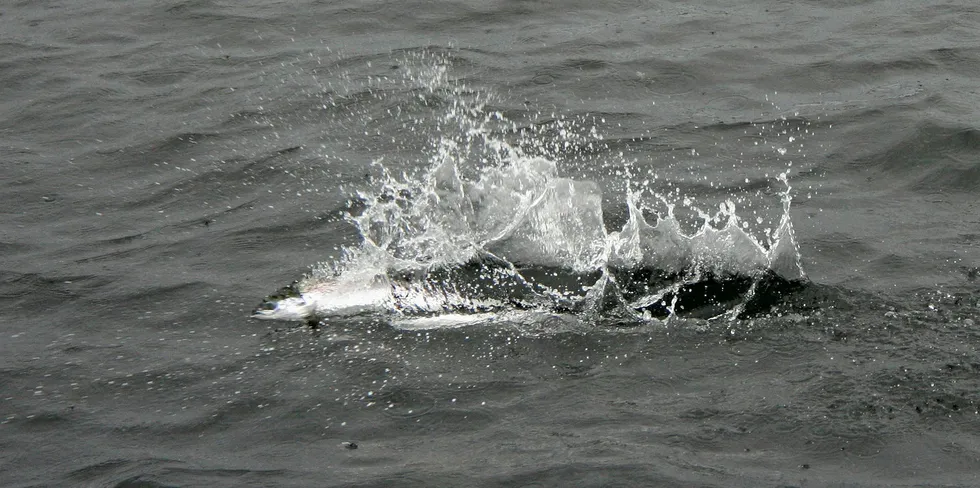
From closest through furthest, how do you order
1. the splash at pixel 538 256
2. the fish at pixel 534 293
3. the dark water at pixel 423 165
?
the dark water at pixel 423 165, the fish at pixel 534 293, the splash at pixel 538 256

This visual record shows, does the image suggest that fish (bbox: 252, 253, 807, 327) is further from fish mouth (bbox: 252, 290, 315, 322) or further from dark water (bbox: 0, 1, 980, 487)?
dark water (bbox: 0, 1, 980, 487)

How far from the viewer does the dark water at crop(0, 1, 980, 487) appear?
15.5ft

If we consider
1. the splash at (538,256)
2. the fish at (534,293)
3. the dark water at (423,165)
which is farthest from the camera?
the splash at (538,256)

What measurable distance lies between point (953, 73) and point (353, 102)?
15.1ft

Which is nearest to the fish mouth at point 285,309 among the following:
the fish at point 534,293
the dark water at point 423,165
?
the fish at point 534,293

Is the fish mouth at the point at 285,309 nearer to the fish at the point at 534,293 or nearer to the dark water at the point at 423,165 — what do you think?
the fish at the point at 534,293

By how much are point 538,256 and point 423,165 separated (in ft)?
5.79

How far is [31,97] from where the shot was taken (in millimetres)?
9539

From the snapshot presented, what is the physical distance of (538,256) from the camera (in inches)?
247

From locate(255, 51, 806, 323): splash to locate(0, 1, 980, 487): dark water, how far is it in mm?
184

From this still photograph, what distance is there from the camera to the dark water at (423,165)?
185 inches

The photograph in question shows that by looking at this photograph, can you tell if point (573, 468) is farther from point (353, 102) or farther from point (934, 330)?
point (353, 102)

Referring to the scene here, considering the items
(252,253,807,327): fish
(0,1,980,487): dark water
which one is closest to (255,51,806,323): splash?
(252,253,807,327): fish

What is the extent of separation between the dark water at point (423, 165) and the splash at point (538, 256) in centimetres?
18
